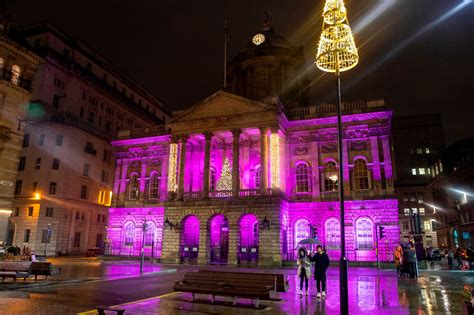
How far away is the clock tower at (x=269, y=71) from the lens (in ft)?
156

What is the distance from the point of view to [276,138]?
34.8 metres

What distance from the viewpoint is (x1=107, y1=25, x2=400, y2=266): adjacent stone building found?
3412 cm

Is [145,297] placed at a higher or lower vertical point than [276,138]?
lower

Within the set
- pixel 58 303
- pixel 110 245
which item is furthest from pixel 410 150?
pixel 58 303

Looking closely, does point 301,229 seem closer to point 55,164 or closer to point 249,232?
point 249,232

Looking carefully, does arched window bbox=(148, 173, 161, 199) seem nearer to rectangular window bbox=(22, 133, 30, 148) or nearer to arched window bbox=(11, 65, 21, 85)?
rectangular window bbox=(22, 133, 30, 148)

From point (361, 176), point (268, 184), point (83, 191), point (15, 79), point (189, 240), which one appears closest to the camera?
point (268, 184)

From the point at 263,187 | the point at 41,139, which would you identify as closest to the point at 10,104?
the point at 41,139

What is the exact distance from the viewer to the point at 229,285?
Result: 11984 mm

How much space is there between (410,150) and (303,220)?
51.2 m

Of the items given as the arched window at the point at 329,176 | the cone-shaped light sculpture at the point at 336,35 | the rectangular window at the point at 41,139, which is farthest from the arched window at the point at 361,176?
the rectangular window at the point at 41,139

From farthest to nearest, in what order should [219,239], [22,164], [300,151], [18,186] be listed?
[22,164] < [18,186] < [219,239] < [300,151]

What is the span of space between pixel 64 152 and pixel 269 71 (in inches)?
1117

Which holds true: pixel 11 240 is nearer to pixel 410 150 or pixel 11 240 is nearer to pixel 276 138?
pixel 276 138
